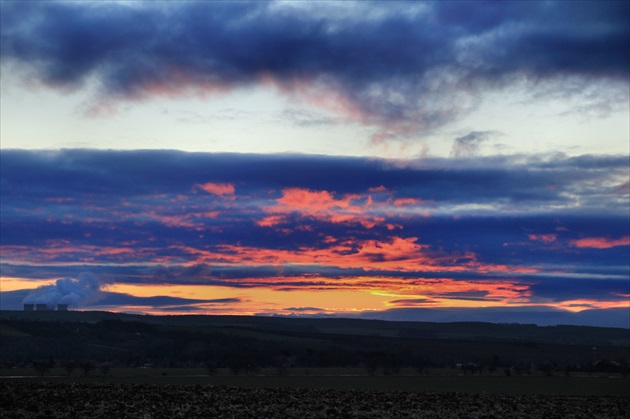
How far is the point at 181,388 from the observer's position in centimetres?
5997

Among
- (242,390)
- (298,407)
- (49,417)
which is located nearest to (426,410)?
(298,407)

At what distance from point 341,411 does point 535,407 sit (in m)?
16.6

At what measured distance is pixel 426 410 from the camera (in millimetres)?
53469

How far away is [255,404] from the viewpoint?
5184cm

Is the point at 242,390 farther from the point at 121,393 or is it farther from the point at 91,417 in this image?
the point at 91,417

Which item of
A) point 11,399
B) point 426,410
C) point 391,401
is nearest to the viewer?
point 11,399

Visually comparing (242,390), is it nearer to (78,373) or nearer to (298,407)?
(298,407)

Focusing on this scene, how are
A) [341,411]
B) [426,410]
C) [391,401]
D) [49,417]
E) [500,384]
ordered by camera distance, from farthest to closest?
[500,384], [391,401], [426,410], [341,411], [49,417]

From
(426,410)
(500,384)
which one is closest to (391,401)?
(426,410)

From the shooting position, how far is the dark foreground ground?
45281 millimetres

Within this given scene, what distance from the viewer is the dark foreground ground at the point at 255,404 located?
45.3 m

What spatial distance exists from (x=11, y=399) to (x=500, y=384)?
108411 mm

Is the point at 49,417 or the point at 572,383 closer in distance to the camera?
the point at 49,417

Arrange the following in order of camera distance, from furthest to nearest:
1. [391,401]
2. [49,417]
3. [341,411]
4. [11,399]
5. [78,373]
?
[78,373]
[391,401]
[341,411]
[11,399]
[49,417]
